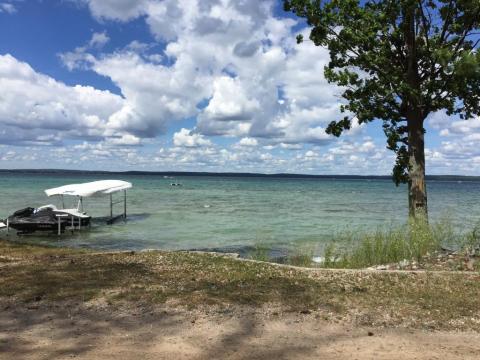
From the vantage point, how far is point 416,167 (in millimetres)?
13086

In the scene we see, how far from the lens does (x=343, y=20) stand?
520 inches

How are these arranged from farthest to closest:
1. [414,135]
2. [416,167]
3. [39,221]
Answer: [39,221]
[414,135]
[416,167]

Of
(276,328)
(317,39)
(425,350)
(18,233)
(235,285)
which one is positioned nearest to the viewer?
(425,350)

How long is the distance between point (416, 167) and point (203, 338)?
949cm

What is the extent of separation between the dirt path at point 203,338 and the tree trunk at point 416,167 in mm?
7611

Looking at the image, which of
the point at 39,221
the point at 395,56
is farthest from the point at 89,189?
the point at 395,56

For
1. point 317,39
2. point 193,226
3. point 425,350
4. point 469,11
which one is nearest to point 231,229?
point 193,226

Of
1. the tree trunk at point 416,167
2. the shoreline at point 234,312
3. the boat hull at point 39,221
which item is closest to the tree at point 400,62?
the tree trunk at point 416,167

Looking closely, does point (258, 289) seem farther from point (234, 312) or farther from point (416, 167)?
point (416, 167)

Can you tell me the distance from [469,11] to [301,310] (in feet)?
33.2

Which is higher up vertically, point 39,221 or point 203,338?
point 203,338

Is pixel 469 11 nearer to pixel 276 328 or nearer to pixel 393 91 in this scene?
pixel 393 91

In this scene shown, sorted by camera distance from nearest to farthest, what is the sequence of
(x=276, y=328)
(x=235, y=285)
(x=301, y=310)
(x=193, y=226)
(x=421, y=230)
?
(x=276, y=328), (x=301, y=310), (x=235, y=285), (x=421, y=230), (x=193, y=226)

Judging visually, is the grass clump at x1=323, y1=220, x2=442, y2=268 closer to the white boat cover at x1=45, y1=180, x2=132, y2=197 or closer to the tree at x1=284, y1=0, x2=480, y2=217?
the tree at x1=284, y1=0, x2=480, y2=217
